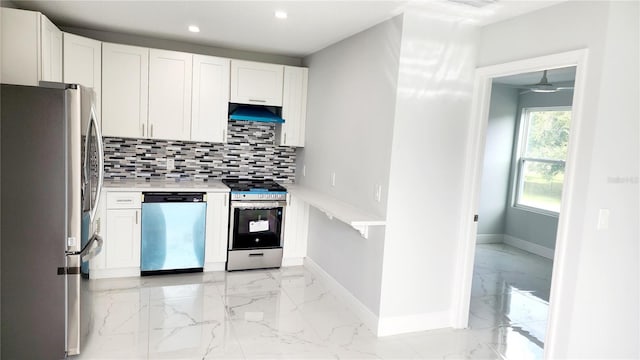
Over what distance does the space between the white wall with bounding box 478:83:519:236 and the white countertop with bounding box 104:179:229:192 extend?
158 inches

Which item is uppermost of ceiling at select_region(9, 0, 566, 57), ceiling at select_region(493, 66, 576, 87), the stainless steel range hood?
ceiling at select_region(493, 66, 576, 87)

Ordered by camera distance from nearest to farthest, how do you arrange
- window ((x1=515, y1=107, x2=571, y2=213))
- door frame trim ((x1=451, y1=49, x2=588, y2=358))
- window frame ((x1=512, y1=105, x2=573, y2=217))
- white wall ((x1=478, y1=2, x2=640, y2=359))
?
white wall ((x1=478, y1=2, x2=640, y2=359)), door frame trim ((x1=451, y1=49, x2=588, y2=358)), window ((x1=515, y1=107, x2=571, y2=213)), window frame ((x1=512, y1=105, x2=573, y2=217))

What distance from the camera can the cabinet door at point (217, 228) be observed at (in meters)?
4.35

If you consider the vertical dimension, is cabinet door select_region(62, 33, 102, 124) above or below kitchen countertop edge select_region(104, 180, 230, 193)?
above

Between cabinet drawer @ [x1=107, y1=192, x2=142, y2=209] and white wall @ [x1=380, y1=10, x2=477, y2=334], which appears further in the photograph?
cabinet drawer @ [x1=107, y1=192, x2=142, y2=209]

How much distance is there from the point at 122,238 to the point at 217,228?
90 centimetres

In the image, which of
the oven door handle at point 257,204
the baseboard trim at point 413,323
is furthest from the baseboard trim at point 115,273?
the baseboard trim at point 413,323

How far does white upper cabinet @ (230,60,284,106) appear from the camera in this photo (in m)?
4.52

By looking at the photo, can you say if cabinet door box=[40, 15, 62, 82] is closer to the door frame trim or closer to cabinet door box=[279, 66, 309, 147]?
cabinet door box=[279, 66, 309, 147]

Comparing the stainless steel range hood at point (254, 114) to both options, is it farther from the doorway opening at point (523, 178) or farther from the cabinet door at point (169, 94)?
Result: the doorway opening at point (523, 178)

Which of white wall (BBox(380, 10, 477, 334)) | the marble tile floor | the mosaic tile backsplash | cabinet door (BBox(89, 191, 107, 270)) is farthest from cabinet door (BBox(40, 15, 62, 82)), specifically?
white wall (BBox(380, 10, 477, 334))

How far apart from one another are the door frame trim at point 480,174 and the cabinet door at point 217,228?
234 centimetres

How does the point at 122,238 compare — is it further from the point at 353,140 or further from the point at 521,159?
the point at 521,159

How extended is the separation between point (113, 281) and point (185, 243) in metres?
0.74
